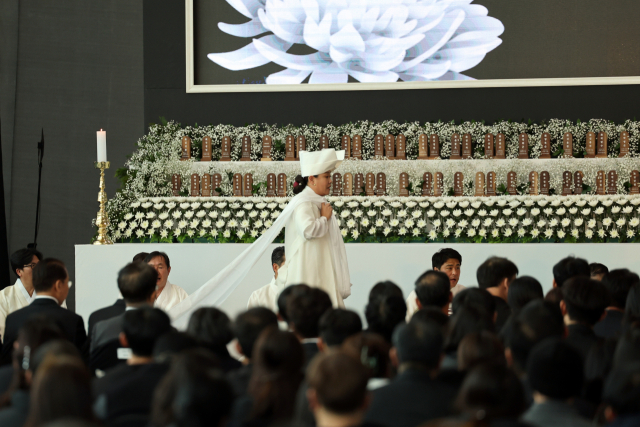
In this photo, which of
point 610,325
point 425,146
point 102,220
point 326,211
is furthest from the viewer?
point 425,146

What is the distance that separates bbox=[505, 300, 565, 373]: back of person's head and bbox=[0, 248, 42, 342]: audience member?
4181 millimetres

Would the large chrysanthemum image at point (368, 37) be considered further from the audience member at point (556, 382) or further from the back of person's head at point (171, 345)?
the audience member at point (556, 382)

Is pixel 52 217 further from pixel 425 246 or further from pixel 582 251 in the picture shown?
pixel 582 251

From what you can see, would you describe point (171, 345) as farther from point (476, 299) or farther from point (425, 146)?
point (425, 146)

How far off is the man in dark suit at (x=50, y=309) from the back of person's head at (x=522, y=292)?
2.21 meters

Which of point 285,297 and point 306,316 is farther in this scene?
Result: point 285,297

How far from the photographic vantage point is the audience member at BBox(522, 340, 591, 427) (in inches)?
92.6

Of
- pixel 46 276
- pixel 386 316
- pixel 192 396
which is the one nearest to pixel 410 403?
pixel 192 396

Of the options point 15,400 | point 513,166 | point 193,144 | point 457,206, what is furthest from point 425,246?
point 15,400

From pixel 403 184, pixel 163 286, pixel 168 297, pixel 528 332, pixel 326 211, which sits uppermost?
pixel 403 184

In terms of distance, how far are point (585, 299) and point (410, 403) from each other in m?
1.42

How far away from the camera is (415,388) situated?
8.24 ft

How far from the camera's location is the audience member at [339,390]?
2.00 m

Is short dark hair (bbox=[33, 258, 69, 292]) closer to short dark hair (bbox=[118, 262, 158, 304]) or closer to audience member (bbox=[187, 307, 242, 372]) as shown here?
short dark hair (bbox=[118, 262, 158, 304])
